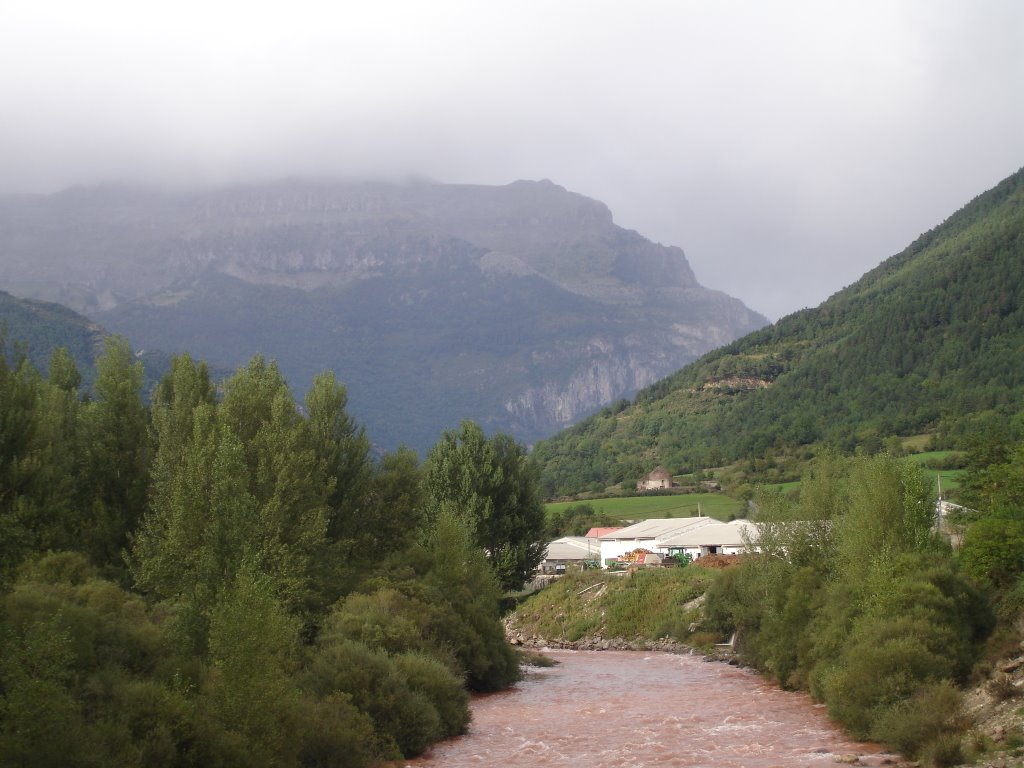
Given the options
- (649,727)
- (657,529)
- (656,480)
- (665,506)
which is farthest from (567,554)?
(649,727)

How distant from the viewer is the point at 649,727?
116 feet

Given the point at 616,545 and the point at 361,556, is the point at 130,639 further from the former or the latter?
the point at 616,545

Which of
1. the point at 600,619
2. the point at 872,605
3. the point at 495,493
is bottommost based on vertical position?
the point at 600,619

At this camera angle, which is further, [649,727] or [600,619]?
[600,619]

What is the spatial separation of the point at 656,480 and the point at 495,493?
71108 millimetres

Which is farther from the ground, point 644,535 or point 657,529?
point 657,529

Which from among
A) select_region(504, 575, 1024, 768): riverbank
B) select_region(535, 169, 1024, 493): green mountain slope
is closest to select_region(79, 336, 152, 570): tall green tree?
select_region(504, 575, 1024, 768): riverbank

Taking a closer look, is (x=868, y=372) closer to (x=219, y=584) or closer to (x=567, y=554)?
(x=567, y=554)

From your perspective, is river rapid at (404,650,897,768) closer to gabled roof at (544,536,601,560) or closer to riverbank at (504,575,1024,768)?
riverbank at (504,575,1024,768)

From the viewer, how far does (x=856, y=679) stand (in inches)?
1272

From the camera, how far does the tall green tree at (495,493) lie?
7062 cm

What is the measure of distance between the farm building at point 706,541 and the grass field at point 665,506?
15.5 meters

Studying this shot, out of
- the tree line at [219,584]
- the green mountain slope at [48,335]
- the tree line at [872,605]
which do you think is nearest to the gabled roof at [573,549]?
the tree line at [872,605]

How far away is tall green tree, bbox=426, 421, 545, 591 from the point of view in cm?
7062
